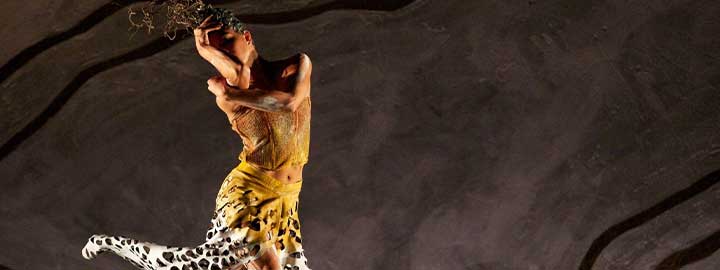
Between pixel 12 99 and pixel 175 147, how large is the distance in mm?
787

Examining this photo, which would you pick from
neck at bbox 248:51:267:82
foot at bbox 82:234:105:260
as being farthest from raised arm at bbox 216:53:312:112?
foot at bbox 82:234:105:260

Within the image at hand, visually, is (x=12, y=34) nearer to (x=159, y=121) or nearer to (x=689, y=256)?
(x=159, y=121)

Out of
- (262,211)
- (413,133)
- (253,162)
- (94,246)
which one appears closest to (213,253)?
(262,211)

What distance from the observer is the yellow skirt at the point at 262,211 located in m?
3.95

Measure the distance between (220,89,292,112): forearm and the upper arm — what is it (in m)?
0.02

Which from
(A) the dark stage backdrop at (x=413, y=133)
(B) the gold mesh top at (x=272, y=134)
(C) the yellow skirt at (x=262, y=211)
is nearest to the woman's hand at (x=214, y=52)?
(B) the gold mesh top at (x=272, y=134)

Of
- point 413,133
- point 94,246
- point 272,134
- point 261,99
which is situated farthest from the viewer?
point 413,133

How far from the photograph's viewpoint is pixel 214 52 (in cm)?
395

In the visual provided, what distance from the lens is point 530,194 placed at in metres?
5.48

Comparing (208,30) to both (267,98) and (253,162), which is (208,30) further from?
(253,162)

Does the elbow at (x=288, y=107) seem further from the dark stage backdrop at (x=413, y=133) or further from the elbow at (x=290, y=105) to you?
the dark stage backdrop at (x=413, y=133)

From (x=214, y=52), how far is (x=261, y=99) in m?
0.23

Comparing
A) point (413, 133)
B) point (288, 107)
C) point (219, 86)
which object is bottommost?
point (413, 133)

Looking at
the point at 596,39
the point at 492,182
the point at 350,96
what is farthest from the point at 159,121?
the point at 596,39
